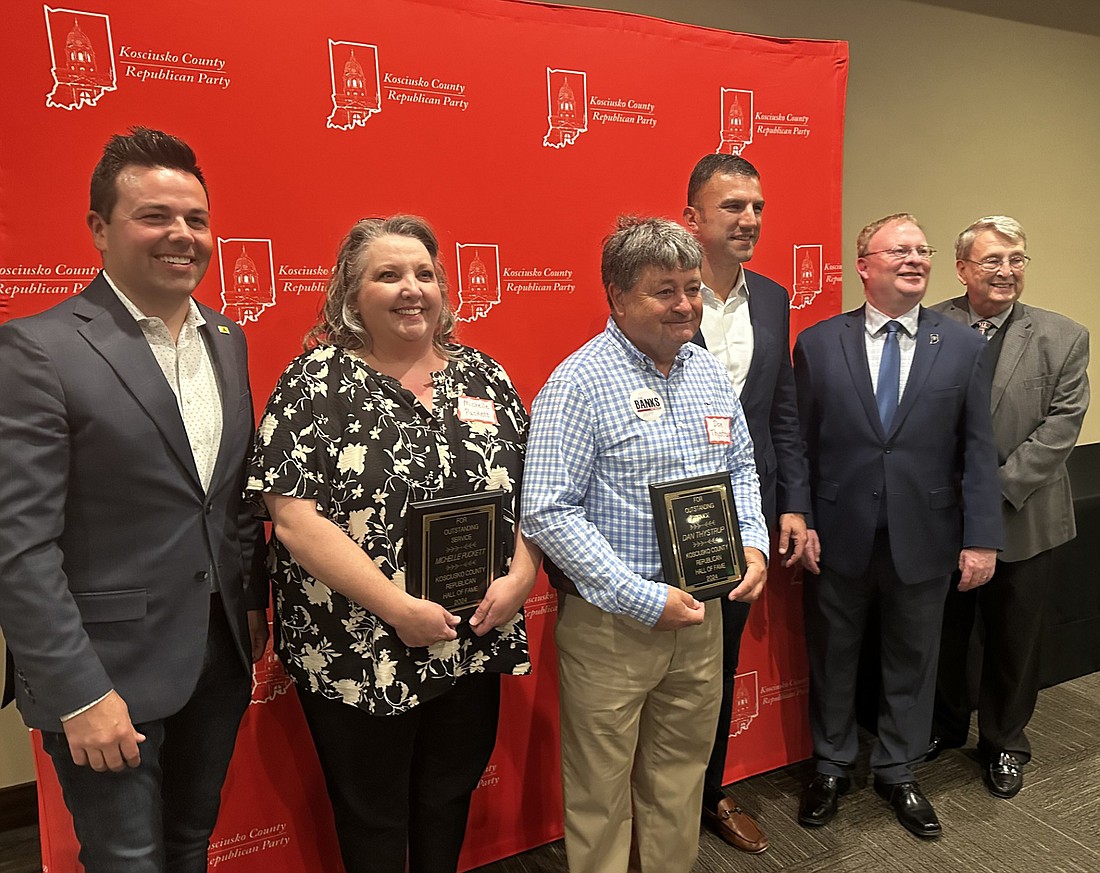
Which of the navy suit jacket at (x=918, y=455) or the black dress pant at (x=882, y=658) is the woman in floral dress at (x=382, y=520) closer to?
the navy suit jacket at (x=918, y=455)

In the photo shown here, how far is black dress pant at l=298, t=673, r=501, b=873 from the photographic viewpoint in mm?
1656

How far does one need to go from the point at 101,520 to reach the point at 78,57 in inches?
41.9

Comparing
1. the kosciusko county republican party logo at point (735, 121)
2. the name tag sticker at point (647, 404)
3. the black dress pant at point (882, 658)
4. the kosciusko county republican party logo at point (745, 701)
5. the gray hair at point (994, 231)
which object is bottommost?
the kosciusko county republican party logo at point (745, 701)

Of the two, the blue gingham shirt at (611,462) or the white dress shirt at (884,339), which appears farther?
the white dress shirt at (884,339)

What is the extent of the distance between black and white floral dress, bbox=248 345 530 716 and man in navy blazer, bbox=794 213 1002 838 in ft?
3.98

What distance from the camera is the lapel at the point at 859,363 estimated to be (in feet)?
7.61

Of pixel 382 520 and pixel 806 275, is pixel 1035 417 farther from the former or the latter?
pixel 382 520

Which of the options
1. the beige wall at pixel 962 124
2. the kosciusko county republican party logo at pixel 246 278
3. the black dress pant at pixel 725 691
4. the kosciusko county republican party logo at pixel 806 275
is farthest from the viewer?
the beige wall at pixel 962 124

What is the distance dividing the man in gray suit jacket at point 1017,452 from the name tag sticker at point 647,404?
142cm

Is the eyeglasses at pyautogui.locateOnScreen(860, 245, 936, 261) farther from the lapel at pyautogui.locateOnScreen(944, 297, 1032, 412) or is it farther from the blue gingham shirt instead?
the blue gingham shirt

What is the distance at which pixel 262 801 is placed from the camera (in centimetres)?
210

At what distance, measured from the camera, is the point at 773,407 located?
7.91ft

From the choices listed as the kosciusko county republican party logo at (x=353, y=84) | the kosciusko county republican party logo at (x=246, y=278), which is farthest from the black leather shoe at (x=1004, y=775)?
the kosciusko county republican party logo at (x=353, y=84)

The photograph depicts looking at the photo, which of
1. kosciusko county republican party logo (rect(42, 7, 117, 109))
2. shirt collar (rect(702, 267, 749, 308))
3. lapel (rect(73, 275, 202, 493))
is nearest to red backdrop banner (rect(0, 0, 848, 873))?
kosciusko county republican party logo (rect(42, 7, 117, 109))
